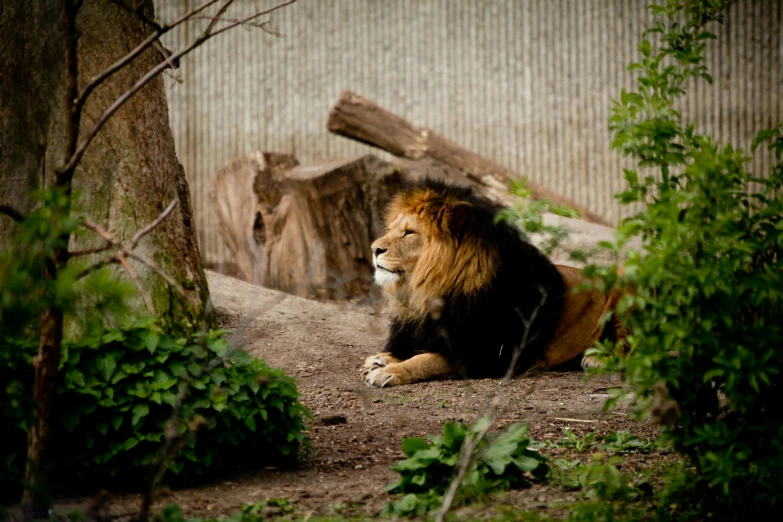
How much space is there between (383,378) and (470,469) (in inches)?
92.7

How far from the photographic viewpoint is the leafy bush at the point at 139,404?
306 centimetres

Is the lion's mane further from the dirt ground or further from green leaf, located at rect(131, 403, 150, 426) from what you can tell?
green leaf, located at rect(131, 403, 150, 426)

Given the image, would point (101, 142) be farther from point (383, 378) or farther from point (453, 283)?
point (453, 283)

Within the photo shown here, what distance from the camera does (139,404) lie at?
3.11 m

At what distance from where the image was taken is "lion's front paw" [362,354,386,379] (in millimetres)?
5574

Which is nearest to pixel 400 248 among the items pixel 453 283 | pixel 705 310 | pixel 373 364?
pixel 453 283

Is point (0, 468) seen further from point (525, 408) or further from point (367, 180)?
point (367, 180)

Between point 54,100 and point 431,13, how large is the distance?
7.46m

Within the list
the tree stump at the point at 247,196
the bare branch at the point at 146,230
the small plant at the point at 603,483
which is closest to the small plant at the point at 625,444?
the small plant at the point at 603,483

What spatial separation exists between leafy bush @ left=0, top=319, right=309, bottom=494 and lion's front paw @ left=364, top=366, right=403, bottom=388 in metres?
1.93

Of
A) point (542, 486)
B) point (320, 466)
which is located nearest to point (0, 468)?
point (320, 466)

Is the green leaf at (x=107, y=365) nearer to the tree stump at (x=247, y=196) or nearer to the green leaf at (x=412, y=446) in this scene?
the green leaf at (x=412, y=446)

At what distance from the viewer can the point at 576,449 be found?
12.5ft

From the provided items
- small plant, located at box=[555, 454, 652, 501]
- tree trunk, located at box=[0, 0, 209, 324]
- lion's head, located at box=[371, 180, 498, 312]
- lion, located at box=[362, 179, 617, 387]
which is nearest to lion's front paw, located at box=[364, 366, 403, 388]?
lion, located at box=[362, 179, 617, 387]
